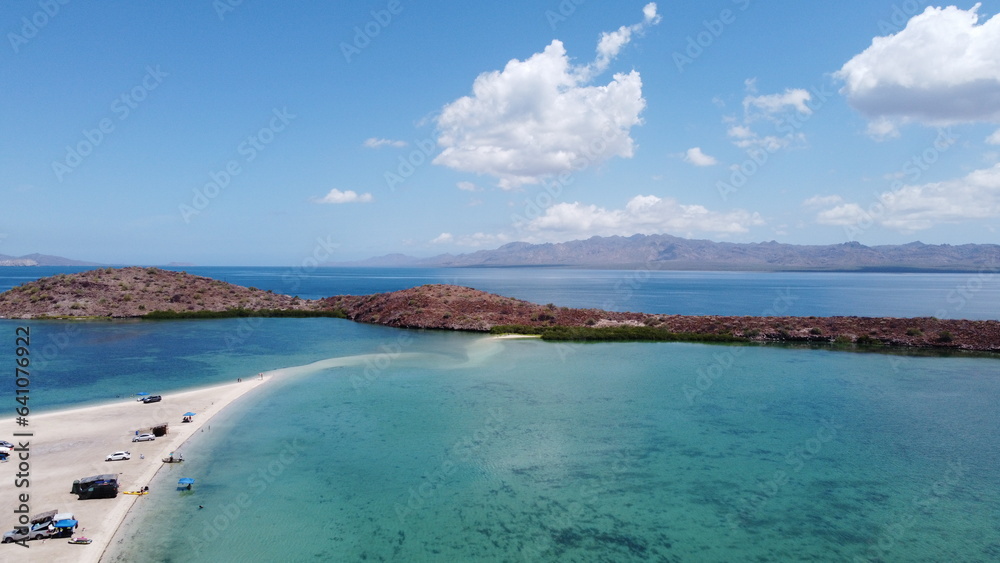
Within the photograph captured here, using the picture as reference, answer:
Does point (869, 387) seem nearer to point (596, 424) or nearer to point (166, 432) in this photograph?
point (596, 424)

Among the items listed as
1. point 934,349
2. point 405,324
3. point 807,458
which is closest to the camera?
point 807,458

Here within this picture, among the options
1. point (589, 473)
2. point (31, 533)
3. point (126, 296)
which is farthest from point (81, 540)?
point (126, 296)

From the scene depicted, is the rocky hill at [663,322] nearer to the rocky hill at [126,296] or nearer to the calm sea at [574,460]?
the calm sea at [574,460]

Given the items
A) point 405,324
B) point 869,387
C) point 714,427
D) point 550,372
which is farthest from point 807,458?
point 405,324

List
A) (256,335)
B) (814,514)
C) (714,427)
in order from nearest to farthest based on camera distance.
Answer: (814,514)
(714,427)
(256,335)

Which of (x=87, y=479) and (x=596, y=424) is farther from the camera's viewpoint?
(x=596, y=424)

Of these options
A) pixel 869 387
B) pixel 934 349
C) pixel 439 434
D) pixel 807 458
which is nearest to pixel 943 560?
pixel 807 458

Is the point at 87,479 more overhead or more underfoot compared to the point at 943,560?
more overhead

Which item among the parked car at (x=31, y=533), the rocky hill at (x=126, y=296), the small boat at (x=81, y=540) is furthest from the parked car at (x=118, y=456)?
the rocky hill at (x=126, y=296)
